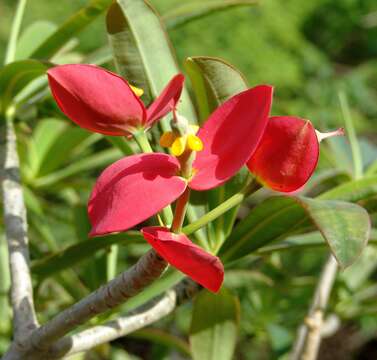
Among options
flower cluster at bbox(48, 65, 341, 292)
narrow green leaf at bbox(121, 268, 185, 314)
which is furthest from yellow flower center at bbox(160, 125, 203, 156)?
narrow green leaf at bbox(121, 268, 185, 314)

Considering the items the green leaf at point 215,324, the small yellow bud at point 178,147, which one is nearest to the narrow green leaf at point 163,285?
the green leaf at point 215,324

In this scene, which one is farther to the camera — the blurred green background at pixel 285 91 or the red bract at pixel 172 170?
the blurred green background at pixel 285 91

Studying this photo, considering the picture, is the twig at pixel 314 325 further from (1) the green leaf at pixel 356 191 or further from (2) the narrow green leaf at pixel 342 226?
(2) the narrow green leaf at pixel 342 226

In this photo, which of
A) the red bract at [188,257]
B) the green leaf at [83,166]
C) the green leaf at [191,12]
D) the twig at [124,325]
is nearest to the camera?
the red bract at [188,257]

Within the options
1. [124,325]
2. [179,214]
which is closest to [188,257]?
[179,214]

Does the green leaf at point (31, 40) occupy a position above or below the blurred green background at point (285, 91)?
above

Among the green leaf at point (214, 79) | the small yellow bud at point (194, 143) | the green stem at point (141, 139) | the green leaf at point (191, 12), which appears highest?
the small yellow bud at point (194, 143)
